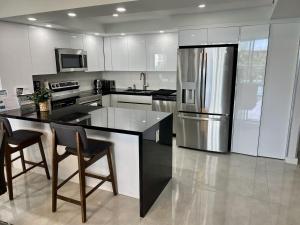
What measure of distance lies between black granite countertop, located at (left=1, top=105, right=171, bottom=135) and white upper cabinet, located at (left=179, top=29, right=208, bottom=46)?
1.73 metres

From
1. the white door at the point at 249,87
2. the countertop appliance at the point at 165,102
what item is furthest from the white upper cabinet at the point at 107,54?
the white door at the point at 249,87

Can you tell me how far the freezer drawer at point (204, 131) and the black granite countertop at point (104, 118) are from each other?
127 cm

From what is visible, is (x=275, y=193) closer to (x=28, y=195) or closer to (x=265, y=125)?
(x=265, y=125)

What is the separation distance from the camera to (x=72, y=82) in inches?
193

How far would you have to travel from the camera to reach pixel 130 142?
2553 millimetres

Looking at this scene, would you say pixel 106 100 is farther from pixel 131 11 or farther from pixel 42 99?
pixel 131 11

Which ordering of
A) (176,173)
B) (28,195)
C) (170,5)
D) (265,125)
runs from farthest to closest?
(265,125) < (176,173) < (28,195) < (170,5)

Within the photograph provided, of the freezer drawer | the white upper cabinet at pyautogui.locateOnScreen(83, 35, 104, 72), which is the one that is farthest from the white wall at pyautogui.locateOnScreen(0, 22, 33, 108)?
the freezer drawer

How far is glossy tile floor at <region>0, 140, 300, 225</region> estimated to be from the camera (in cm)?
232

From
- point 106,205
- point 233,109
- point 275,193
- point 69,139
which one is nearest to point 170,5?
point 69,139

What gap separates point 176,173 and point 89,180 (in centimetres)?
127

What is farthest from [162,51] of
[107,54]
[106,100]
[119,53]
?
[106,100]

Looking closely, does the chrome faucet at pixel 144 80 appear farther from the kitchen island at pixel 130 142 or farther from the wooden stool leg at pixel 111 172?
the wooden stool leg at pixel 111 172

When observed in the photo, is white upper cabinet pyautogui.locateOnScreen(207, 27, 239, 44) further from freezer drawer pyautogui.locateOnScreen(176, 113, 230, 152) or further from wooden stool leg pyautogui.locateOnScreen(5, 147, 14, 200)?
wooden stool leg pyautogui.locateOnScreen(5, 147, 14, 200)
